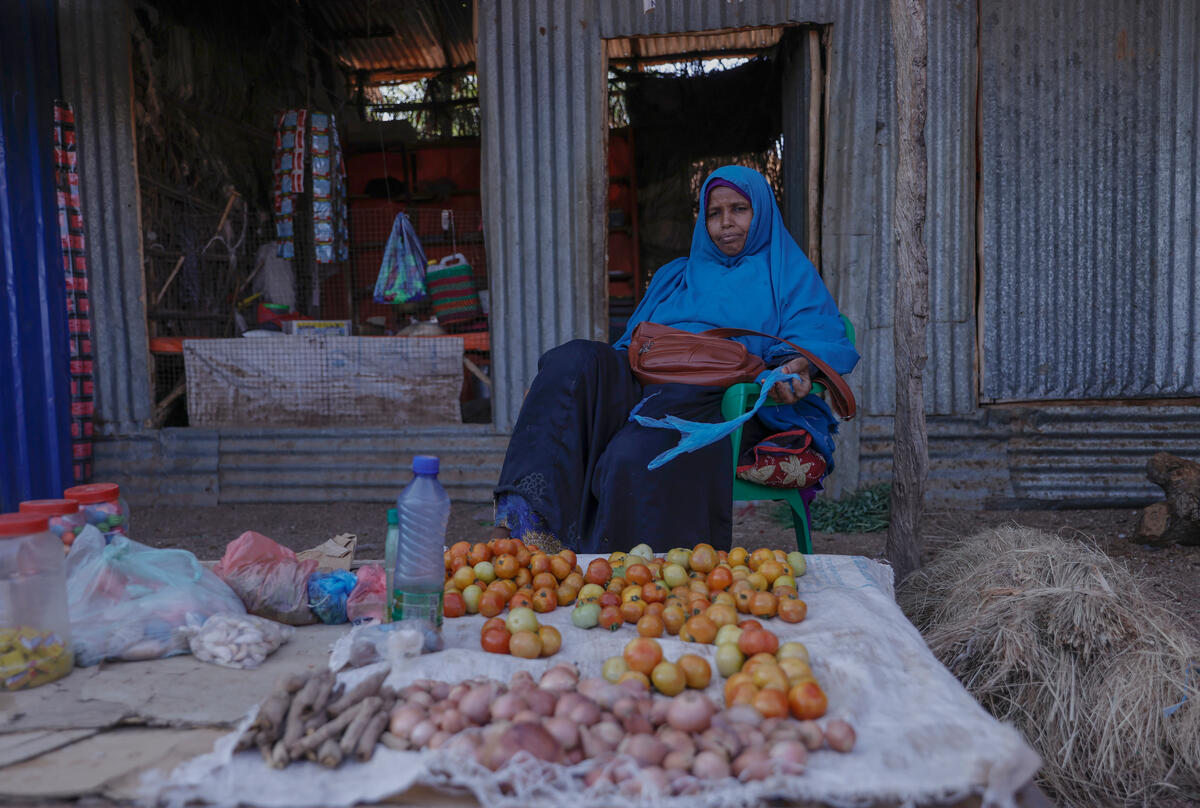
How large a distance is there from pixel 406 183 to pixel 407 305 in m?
1.40

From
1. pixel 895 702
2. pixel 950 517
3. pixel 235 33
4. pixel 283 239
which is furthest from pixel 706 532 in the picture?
pixel 235 33

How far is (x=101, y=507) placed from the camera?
2.09m

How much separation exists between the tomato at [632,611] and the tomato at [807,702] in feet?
1.72

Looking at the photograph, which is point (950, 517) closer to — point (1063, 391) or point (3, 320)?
point (1063, 391)

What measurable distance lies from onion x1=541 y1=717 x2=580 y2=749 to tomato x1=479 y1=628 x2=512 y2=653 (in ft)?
1.35

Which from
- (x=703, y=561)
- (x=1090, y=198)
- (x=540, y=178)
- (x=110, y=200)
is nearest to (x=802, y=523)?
(x=703, y=561)

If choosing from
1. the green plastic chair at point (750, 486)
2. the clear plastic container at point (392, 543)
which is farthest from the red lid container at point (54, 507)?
the green plastic chair at point (750, 486)

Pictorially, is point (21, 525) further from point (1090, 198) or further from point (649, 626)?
point (1090, 198)

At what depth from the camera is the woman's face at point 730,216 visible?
10.8ft

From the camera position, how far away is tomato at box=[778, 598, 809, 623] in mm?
1790

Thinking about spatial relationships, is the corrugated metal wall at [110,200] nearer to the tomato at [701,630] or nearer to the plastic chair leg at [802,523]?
the plastic chair leg at [802,523]

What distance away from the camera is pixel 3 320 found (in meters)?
4.59

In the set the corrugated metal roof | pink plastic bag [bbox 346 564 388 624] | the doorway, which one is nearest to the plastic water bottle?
pink plastic bag [bbox 346 564 388 624]

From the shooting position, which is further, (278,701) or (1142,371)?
(1142,371)
